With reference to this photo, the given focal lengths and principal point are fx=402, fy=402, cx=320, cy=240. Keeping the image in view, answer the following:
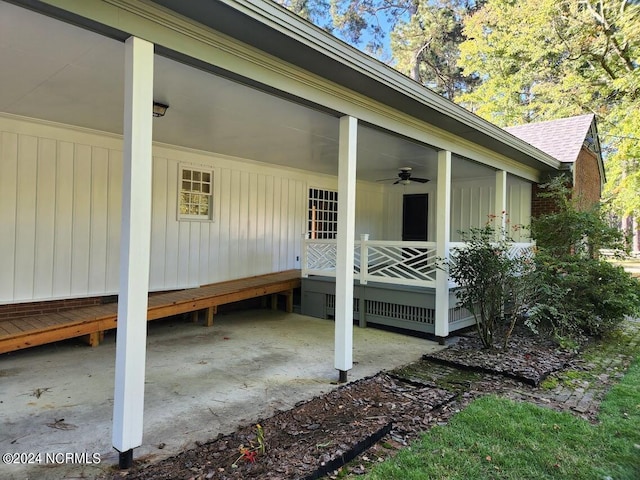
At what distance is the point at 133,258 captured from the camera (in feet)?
7.94

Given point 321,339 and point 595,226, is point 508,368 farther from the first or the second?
point 595,226

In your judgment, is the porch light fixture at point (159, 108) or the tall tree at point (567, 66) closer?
the porch light fixture at point (159, 108)

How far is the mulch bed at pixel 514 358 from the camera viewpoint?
4.30 meters

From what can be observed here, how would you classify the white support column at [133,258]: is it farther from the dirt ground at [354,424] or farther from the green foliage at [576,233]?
the green foliage at [576,233]

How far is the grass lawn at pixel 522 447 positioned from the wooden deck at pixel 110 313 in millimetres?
3741

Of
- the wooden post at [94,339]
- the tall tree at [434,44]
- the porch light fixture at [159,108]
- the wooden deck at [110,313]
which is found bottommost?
the wooden post at [94,339]

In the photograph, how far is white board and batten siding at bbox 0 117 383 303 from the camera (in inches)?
193

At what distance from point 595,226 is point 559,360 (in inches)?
103

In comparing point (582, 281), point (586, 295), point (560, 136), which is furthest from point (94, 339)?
point (560, 136)

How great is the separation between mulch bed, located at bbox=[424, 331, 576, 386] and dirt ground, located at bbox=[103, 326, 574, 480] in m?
0.01

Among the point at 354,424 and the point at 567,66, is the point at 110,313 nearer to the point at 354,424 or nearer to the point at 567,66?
the point at 354,424

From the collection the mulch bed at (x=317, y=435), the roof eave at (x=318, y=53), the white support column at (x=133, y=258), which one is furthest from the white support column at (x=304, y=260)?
the white support column at (x=133, y=258)

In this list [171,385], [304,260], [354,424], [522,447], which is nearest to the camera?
[522,447]

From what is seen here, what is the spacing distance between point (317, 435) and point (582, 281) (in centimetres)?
500
